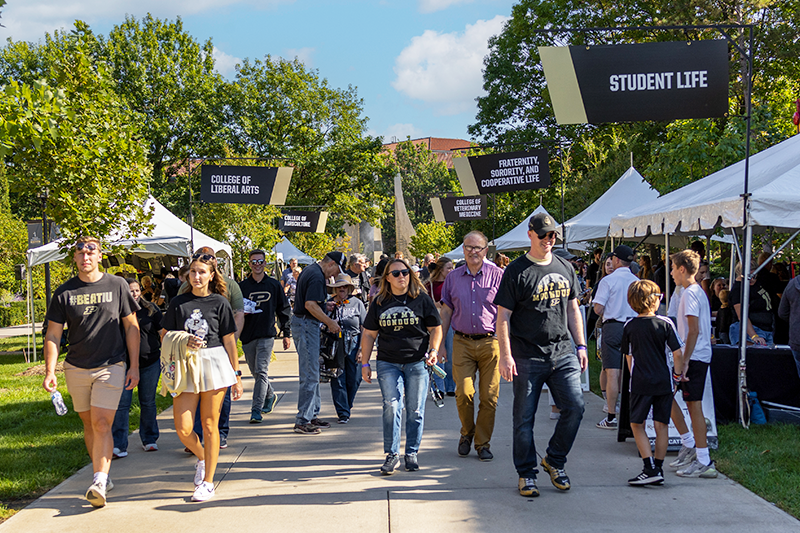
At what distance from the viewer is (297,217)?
2417 cm

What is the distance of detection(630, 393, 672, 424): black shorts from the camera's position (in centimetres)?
515

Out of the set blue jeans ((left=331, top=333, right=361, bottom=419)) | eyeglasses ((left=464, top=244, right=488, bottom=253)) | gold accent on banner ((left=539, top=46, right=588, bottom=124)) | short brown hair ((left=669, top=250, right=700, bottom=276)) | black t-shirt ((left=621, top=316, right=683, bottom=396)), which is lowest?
blue jeans ((left=331, top=333, right=361, bottom=419))

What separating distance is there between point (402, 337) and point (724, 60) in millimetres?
4250

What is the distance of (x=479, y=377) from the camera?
5.83 metres

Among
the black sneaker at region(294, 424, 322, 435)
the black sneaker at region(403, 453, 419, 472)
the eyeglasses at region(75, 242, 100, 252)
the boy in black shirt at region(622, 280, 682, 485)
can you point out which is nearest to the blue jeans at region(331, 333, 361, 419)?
the black sneaker at region(294, 424, 322, 435)

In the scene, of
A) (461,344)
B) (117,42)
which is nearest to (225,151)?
(117,42)

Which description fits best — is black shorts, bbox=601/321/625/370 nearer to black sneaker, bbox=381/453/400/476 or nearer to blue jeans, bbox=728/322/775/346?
blue jeans, bbox=728/322/775/346

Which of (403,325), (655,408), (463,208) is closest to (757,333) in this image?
(655,408)

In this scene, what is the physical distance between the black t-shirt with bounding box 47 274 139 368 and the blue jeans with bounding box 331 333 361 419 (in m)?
2.81

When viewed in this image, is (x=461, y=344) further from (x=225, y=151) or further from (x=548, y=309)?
(x=225, y=151)

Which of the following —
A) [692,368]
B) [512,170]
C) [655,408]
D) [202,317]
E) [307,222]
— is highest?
[512,170]

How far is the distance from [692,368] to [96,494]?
4.51 m

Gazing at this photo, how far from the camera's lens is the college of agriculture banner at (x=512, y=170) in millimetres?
14266

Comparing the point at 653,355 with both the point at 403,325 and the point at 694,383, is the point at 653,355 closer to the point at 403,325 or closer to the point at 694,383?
the point at 694,383
